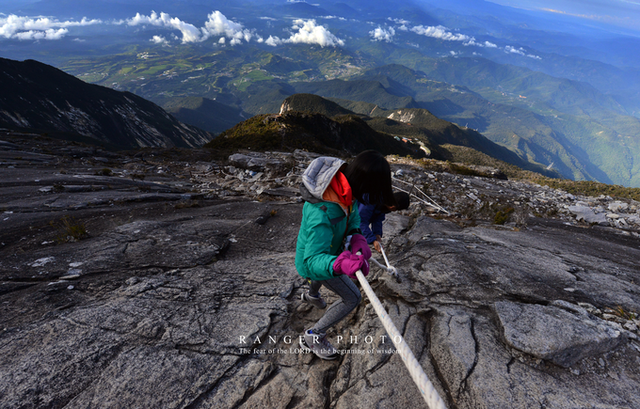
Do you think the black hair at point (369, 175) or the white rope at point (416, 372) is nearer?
the white rope at point (416, 372)

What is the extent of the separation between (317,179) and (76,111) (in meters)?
157

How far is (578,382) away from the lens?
118 inches

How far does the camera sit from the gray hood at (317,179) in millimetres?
3123

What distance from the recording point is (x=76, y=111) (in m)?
109

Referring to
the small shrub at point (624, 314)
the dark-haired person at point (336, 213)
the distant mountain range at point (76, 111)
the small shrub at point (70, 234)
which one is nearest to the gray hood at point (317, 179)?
the dark-haired person at point (336, 213)

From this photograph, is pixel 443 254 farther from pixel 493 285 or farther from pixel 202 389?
pixel 202 389

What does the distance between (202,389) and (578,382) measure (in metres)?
4.69

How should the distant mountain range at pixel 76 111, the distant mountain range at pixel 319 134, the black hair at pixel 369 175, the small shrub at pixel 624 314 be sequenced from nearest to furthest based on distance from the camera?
1. the black hair at pixel 369 175
2. the small shrub at pixel 624 314
3. the distant mountain range at pixel 319 134
4. the distant mountain range at pixel 76 111

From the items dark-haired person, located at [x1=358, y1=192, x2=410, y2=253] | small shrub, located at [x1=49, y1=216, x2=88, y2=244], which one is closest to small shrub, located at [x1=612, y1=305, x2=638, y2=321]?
dark-haired person, located at [x1=358, y1=192, x2=410, y2=253]

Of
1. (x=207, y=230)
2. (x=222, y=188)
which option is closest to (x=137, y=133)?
(x=222, y=188)

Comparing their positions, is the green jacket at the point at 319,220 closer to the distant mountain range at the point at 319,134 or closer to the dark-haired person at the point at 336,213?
the dark-haired person at the point at 336,213

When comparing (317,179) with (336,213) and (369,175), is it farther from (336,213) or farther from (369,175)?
(369,175)

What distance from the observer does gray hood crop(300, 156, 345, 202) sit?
312 cm

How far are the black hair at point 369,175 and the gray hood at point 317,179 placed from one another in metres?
0.24
